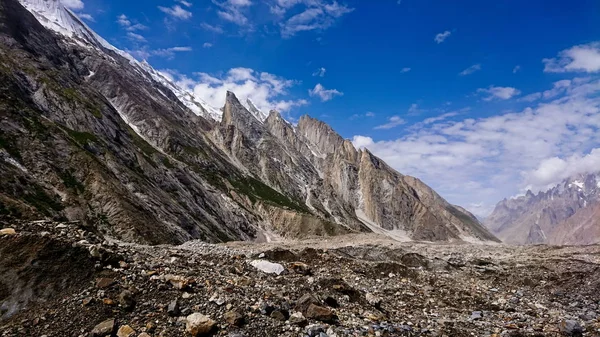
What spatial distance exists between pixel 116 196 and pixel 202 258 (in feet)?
206

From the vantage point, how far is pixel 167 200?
352 ft

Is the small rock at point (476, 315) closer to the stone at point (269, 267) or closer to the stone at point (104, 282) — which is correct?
the stone at point (269, 267)

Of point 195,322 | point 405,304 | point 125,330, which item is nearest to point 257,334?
point 195,322

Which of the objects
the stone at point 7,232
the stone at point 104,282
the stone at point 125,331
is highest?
the stone at point 7,232

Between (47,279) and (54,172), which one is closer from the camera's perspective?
(47,279)

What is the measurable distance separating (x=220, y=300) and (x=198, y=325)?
7.36ft

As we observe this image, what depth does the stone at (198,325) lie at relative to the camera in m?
12.1

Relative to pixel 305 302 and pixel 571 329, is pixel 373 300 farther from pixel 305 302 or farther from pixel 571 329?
pixel 571 329

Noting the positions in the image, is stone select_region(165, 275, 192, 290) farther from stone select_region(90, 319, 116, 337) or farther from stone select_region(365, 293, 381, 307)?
stone select_region(365, 293, 381, 307)

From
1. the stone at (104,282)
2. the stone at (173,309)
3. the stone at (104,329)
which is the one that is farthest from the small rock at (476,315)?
the stone at (104,282)

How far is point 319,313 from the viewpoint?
47.5 ft

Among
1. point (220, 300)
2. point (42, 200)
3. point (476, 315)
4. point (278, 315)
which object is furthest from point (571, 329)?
point (42, 200)

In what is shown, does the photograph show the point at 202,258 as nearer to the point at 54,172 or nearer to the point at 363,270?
the point at 363,270

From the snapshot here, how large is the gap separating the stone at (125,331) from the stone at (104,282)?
9.24 feet
